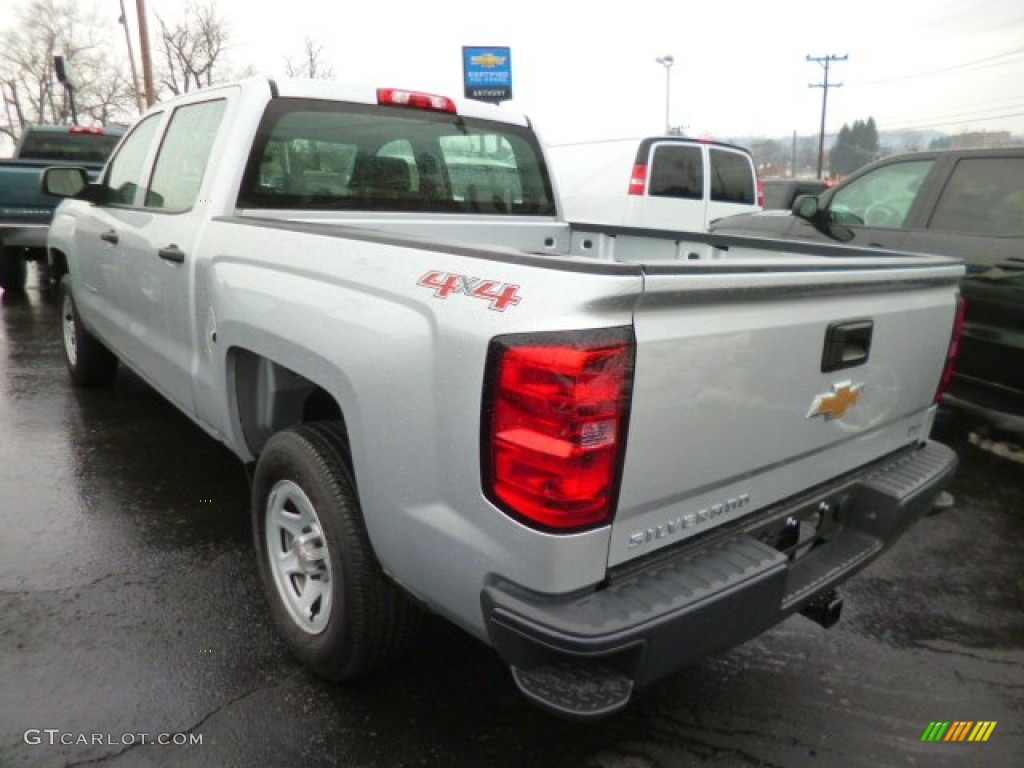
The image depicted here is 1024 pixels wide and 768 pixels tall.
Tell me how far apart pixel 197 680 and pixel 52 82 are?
61.9m

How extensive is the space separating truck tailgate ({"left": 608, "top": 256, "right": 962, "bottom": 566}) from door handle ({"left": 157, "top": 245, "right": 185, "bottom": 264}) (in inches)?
87.9

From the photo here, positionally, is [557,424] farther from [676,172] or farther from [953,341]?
[676,172]

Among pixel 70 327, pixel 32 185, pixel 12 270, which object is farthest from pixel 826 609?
pixel 12 270

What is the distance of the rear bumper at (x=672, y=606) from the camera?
1.62 meters

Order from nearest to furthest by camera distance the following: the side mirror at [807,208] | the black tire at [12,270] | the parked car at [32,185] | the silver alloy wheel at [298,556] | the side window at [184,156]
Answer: the silver alloy wheel at [298,556], the side window at [184,156], the side mirror at [807,208], the parked car at [32,185], the black tire at [12,270]

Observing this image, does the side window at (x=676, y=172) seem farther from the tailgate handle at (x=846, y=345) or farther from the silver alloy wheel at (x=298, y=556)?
the silver alloy wheel at (x=298, y=556)

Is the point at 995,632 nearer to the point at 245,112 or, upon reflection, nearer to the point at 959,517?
the point at 959,517

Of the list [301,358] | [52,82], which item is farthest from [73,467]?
[52,82]

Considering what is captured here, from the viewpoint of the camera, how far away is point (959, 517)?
3.93m

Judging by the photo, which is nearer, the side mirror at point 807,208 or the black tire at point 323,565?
the black tire at point 323,565

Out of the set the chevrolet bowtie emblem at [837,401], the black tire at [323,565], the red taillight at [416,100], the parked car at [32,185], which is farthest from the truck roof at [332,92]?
the parked car at [32,185]

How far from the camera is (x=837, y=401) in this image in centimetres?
219

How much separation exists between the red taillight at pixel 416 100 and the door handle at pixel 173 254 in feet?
3.83

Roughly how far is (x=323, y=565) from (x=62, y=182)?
11.0 ft
